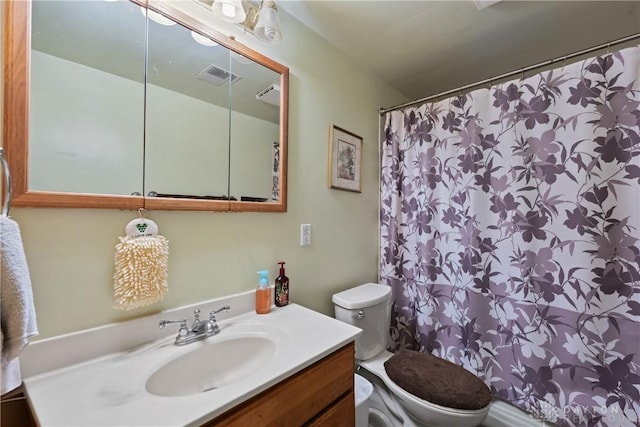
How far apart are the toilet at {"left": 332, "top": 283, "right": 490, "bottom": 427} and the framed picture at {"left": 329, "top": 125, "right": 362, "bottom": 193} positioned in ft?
2.13

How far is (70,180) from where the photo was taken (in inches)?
27.9

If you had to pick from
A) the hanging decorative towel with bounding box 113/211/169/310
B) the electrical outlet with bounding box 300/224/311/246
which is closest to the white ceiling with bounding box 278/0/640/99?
the electrical outlet with bounding box 300/224/311/246

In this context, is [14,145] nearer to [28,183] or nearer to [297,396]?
[28,183]

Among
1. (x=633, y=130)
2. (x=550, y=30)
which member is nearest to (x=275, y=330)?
(x=633, y=130)

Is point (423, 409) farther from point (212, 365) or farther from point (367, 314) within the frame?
point (212, 365)

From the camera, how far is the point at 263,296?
1.05 meters

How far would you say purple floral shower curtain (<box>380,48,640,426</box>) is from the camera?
105cm

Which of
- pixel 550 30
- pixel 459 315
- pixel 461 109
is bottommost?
pixel 459 315

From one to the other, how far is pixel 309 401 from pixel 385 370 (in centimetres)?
71

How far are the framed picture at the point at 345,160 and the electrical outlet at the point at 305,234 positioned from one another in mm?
299

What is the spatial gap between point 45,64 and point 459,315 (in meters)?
1.99

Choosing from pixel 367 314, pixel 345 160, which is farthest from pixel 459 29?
pixel 367 314

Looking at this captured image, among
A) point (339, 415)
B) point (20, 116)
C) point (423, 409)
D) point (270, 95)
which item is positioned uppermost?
point (270, 95)

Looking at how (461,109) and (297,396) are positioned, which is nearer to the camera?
(297,396)
